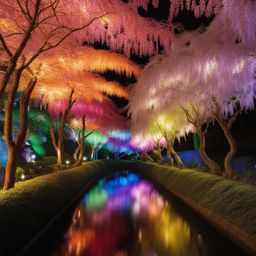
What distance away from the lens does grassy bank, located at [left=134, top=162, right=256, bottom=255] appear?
8164mm

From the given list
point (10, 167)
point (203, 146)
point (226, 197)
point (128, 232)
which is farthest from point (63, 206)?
point (203, 146)

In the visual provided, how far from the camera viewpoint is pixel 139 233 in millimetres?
9156

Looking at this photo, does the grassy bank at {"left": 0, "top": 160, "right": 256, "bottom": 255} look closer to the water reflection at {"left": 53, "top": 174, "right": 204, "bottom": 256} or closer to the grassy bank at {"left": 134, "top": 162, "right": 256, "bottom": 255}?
the grassy bank at {"left": 134, "top": 162, "right": 256, "bottom": 255}

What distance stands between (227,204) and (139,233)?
2.75 m

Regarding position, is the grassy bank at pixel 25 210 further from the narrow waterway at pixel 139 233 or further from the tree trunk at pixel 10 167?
the narrow waterway at pixel 139 233

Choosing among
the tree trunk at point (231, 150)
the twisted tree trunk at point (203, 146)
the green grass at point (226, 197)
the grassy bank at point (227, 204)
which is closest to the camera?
the grassy bank at point (227, 204)

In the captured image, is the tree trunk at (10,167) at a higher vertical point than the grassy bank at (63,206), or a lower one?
higher

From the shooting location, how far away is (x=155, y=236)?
8.77 m

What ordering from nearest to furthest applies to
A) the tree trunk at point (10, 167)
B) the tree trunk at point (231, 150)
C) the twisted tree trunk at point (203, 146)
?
the tree trunk at point (10, 167), the tree trunk at point (231, 150), the twisted tree trunk at point (203, 146)

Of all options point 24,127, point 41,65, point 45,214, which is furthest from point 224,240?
point 41,65

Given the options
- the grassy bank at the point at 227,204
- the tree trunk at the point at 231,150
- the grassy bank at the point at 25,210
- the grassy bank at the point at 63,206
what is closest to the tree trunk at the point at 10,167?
the grassy bank at the point at 63,206

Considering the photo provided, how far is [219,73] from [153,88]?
6.15 metres

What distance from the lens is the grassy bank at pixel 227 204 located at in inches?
321

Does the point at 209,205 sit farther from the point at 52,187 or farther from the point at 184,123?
the point at 184,123
